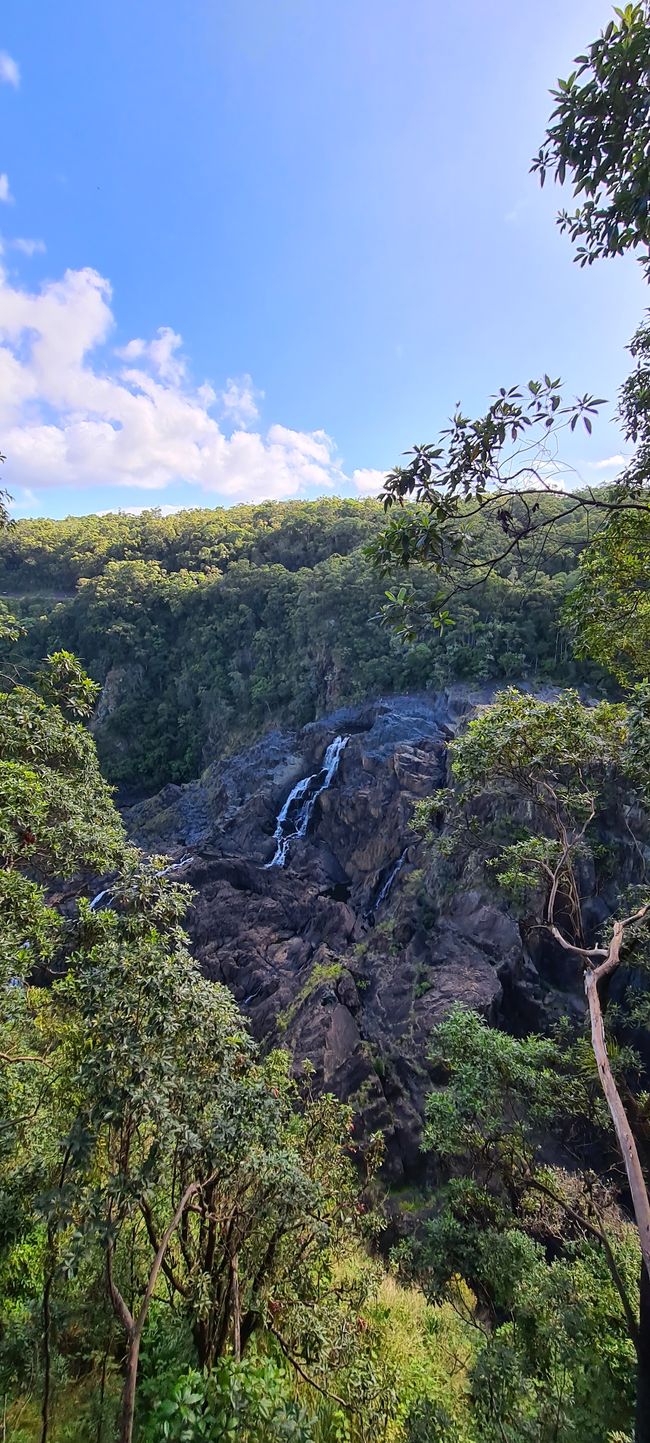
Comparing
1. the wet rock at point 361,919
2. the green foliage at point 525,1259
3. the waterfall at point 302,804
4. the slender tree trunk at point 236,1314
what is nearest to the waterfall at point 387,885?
the wet rock at point 361,919

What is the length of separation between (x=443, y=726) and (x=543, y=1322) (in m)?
15.8

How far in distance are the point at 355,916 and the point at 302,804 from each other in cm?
531

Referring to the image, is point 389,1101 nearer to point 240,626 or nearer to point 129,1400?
point 129,1400

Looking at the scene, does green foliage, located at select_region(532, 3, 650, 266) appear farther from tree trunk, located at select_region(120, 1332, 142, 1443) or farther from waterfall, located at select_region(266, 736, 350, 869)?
waterfall, located at select_region(266, 736, 350, 869)

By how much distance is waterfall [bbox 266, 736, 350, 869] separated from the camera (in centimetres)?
2061

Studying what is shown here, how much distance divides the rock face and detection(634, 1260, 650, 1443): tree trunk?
7.88 metres

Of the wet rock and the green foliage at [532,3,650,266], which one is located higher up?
the green foliage at [532,3,650,266]

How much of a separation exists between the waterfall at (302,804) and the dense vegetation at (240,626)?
2937 millimetres

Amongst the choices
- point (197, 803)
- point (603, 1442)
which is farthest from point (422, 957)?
point (197, 803)

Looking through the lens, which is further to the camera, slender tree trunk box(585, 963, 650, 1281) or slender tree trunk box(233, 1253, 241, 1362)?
slender tree trunk box(233, 1253, 241, 1362)

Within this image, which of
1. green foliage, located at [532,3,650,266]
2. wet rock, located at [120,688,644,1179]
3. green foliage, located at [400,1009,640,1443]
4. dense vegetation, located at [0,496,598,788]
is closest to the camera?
green foliage, located at [532,3,650,266]

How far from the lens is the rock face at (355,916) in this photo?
12.4 m

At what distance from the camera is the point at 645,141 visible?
112 inches

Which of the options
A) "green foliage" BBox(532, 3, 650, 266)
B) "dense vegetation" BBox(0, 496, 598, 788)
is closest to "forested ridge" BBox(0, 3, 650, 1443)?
"green foliage" BBox(532, 3, 650, 266)
